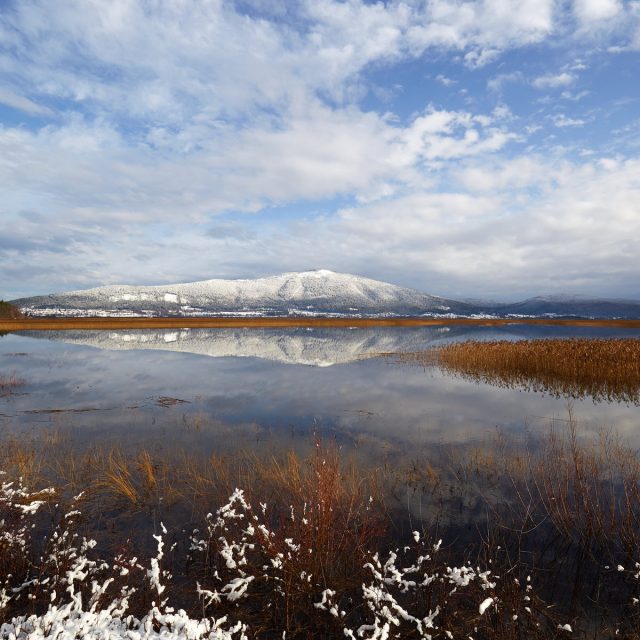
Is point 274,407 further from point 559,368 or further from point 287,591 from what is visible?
point 559,368

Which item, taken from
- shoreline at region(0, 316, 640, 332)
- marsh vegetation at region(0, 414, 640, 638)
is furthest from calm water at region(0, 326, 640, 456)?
shoreline at region(0, 316, 640, 332)

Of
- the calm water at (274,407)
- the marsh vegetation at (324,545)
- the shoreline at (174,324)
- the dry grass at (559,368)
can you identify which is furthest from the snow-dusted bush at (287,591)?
the shoreline at (174,324)

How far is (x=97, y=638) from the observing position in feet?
12.9

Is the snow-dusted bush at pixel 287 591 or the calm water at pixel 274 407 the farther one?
the calm water at pixel 274 407

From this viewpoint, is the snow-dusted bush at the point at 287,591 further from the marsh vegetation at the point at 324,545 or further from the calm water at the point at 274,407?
the calm water at the point at 274,407

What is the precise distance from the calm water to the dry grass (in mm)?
2394

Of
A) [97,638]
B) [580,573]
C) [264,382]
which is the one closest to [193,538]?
[97,638]

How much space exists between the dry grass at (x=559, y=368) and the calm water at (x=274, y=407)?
2394 millimetres

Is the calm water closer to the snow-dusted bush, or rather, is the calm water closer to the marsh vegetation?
the marsh vegetation

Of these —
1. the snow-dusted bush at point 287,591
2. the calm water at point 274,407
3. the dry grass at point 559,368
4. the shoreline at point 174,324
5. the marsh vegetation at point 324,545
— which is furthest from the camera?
the shoreline at point 174,324

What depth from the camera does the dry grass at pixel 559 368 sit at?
75.7ft

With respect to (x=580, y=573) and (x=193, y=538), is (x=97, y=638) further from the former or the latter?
(x=580, y=573)

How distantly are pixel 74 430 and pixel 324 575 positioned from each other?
1205 centimetres

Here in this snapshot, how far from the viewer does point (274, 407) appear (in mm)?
18906
